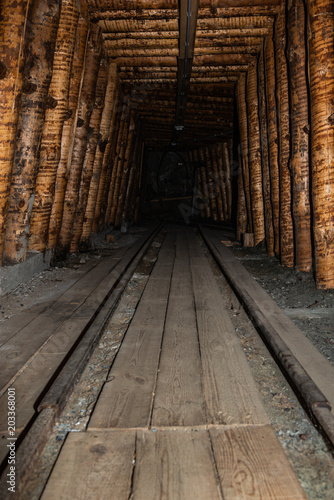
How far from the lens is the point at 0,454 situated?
136 centimetres

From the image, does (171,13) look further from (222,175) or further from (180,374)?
(222,175)

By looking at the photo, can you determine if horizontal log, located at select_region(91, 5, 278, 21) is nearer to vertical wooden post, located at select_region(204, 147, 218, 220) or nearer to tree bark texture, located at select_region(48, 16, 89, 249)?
tree bark texture, located at select_region(48, 16, 89, 249)

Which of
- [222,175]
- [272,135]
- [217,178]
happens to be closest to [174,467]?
[272,135]

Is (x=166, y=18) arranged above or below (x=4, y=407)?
above

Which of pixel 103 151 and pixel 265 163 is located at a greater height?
pixel 103 151

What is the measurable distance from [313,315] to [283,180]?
2759mm

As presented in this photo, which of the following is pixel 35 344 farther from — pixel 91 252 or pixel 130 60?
pixel 130 60

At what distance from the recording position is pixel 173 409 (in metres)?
1.70

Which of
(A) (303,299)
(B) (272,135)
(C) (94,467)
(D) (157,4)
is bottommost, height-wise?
(C) (94,467)

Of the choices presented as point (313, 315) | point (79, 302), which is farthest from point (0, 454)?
point (313, 315)

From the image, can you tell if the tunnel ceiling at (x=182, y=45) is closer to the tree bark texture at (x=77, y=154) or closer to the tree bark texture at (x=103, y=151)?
the tree bark texture at (x=103, y=151)

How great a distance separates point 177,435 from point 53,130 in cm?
426

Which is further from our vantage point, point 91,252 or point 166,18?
point 91,252

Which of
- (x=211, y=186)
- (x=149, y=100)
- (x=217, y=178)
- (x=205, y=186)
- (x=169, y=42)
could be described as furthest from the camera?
(x=205, y=186)
